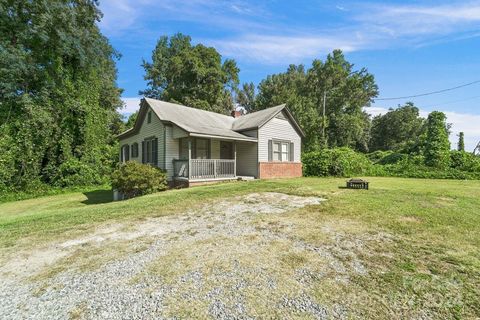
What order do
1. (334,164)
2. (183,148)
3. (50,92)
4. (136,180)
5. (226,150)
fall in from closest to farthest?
(136,180) < (183,148) < (50,92) < (226,150) < (334,164)

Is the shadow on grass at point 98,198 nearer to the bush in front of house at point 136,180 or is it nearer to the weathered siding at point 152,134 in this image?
the bush in front of house at point 136,180

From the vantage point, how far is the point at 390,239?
431 cm

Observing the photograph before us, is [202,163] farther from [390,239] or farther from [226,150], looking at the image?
[390,239]

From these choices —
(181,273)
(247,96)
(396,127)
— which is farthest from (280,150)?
(396,127)

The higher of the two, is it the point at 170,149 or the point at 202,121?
the point at 202,121

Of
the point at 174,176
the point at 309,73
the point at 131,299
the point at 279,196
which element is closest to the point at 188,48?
the point at 309,73

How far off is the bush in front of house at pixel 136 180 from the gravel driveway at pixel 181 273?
6.08 meters

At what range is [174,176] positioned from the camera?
13.2m

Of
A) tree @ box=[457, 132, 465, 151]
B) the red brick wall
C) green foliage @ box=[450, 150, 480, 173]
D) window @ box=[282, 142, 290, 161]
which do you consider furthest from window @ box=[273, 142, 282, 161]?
tree @ box=[457, 132, 465, 151]

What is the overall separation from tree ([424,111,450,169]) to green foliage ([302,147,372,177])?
14.2 ft

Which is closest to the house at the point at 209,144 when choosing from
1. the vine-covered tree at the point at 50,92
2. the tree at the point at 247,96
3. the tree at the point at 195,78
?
the vine-covered tree at the point at 50,92

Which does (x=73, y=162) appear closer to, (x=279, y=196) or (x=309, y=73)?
(x=279, y=196)

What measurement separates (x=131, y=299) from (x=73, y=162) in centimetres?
1662

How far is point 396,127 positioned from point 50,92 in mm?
48823
